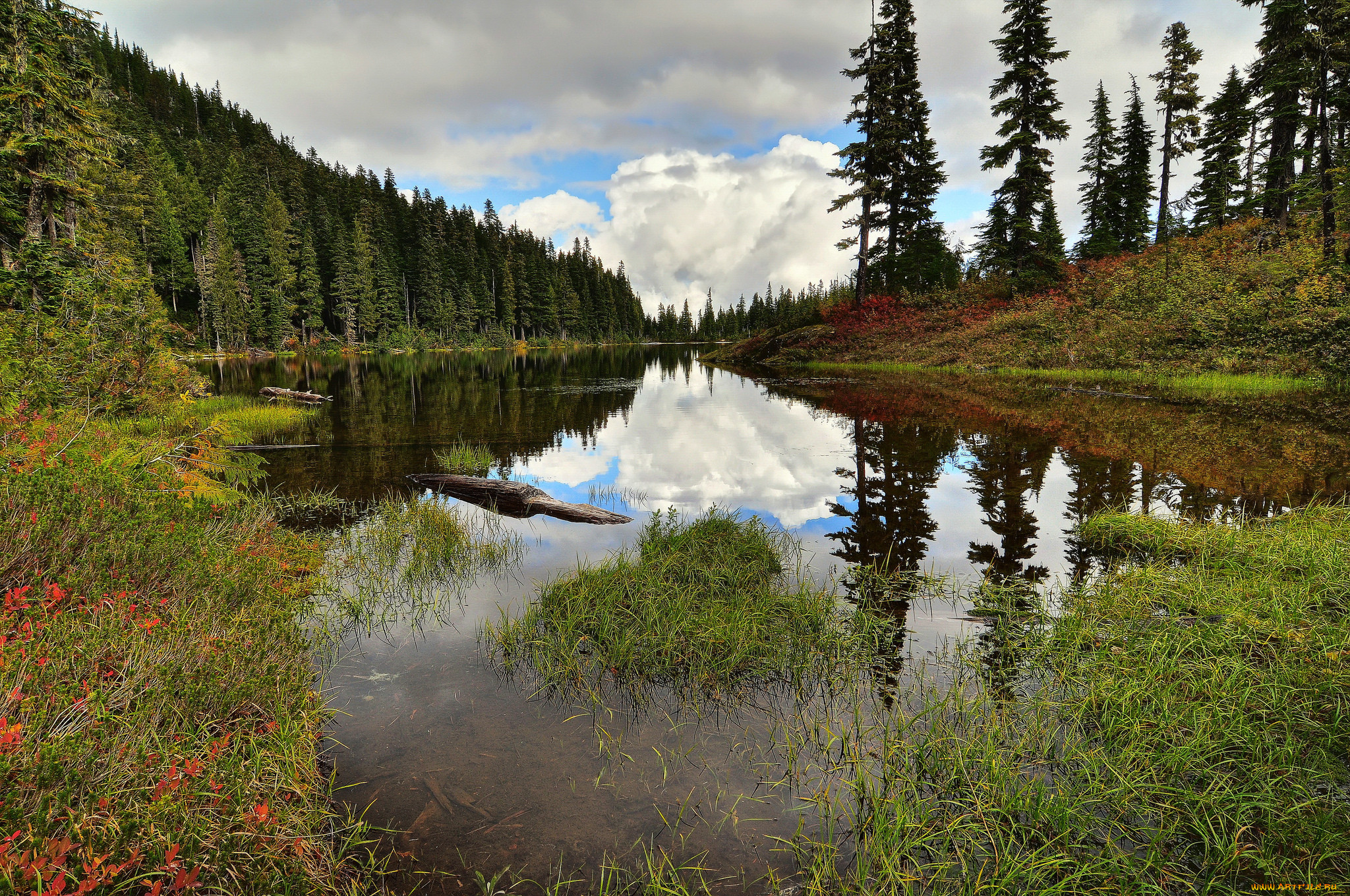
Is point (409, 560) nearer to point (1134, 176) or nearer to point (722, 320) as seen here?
point (1134, 176)

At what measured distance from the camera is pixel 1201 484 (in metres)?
8.90

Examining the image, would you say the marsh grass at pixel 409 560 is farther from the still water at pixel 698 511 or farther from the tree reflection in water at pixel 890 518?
the tree reflection in water at pixel 890 518

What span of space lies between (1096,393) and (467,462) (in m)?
21.0

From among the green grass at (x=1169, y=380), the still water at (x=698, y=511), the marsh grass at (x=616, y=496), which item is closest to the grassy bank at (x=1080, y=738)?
the still water at (x=698, y=511)

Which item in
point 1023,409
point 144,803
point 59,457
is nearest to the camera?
point 144,803

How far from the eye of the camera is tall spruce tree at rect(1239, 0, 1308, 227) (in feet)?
80.9

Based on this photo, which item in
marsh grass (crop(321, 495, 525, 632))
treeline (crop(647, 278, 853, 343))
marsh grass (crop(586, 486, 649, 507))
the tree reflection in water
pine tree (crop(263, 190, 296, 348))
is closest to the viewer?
the tree reflection in water

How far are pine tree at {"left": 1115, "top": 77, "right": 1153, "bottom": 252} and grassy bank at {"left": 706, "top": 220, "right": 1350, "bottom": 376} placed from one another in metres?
10.2

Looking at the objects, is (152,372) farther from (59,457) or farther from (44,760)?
(44,760)

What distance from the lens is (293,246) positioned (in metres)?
59.6

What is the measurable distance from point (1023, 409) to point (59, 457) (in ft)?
67.5

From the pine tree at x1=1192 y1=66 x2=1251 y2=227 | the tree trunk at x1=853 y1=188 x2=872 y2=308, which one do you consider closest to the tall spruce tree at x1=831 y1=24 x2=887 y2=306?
the tree trunk at x1=853 y1=188 x2=872 y2=308

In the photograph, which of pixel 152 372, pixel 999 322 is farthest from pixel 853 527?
pixel 999 322

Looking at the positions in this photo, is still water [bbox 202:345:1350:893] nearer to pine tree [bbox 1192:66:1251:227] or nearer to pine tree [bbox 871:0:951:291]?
pine tree [bbox 871:0:951:291]
